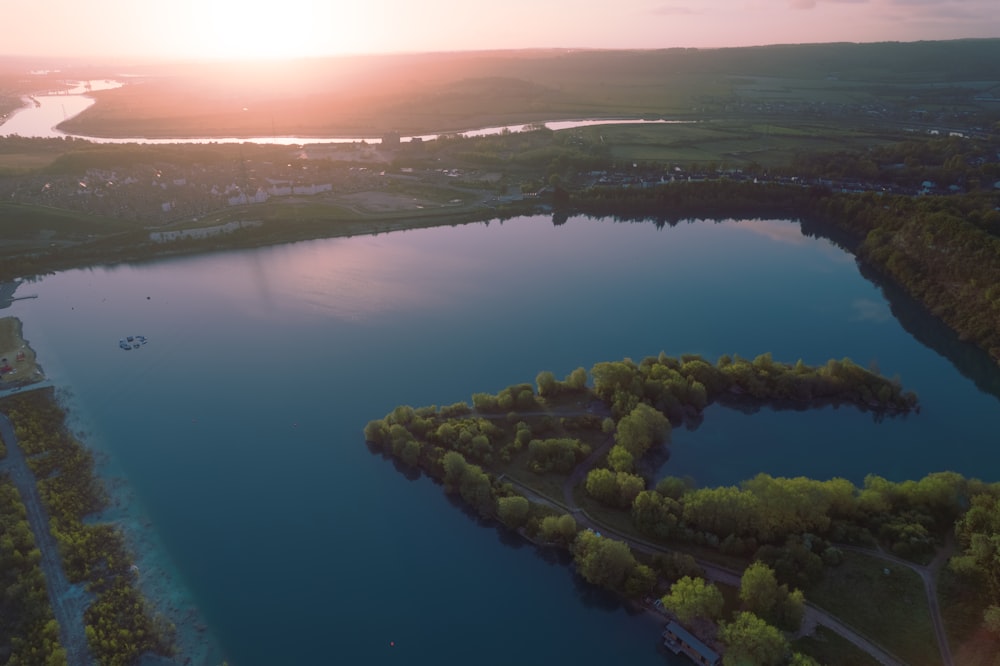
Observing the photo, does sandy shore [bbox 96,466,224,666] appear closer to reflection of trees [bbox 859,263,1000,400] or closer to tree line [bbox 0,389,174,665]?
tree line [bbox 0,389,174,665]

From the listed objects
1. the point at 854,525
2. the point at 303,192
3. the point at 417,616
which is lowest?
the point at 417,616

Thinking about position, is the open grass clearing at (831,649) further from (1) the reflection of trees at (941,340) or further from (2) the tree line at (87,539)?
(1) the reflection of trees at (941,340)

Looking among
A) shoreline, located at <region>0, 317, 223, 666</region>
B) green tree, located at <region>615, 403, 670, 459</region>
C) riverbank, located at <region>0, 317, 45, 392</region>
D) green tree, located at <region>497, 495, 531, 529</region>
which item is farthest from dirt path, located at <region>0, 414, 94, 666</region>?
green tree, located at <region>615, 403, 670, 459</region>

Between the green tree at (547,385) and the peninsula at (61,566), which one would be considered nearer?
the peninsula at (61,566)

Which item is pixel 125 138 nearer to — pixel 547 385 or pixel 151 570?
pixel 151 570

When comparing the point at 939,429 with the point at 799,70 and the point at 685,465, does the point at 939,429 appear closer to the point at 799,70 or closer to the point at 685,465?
the point at 685,465

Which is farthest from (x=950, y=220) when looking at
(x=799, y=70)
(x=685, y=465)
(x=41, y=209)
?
(x=799, y=70)

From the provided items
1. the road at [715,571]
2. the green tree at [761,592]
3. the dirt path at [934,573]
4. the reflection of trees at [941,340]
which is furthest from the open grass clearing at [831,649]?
the reflection of trees at [941,340]
